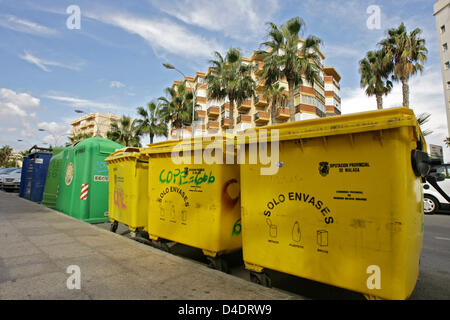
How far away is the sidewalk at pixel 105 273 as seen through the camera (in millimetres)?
2582

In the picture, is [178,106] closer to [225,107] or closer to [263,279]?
[225,107]

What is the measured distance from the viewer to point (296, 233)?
262cm

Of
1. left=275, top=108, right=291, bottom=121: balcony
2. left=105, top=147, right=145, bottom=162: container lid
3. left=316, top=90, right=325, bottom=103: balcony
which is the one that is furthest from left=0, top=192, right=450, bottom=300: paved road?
left=316, top=90, right=325, bottom=103: balcony

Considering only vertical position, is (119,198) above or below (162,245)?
above

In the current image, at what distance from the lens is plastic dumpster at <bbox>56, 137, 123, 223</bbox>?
688 cm

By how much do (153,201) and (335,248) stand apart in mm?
3032

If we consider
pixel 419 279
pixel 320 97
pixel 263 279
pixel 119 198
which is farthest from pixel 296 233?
pixel 320 97

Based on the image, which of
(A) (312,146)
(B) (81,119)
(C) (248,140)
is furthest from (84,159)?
(B) (81,119)

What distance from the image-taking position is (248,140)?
10.1ft

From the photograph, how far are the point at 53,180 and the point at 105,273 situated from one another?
7.80m

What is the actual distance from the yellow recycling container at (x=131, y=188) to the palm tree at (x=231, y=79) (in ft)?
51.4

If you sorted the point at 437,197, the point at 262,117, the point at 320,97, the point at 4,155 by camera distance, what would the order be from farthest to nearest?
the point at 4,155 < the point at 262,117 < the point at 320,97 < the point at 437,197

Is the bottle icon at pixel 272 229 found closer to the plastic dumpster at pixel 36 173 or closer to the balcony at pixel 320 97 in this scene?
the plastic dumpster at pixel 36 173

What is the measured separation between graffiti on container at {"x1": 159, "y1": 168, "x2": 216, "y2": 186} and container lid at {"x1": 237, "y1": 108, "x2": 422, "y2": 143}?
1.12 metres
